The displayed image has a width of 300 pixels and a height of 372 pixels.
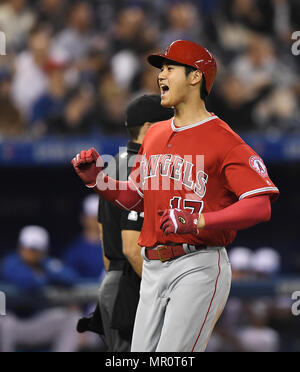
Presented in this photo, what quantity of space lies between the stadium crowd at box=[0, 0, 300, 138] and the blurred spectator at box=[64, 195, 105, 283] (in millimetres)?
783

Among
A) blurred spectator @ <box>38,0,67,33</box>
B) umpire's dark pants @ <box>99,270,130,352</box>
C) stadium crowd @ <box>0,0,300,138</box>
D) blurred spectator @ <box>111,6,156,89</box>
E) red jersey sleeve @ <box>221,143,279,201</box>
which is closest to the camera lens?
red jersey sleeve @ <box>221,143,279,201</box>

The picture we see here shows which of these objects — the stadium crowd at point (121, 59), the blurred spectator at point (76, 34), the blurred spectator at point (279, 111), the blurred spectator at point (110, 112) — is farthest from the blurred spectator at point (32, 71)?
the blurred spectator at point (279, 111)

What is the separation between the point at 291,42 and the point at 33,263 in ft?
12.8

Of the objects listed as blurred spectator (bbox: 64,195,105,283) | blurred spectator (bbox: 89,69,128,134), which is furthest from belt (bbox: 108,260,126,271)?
blurred spectator (bbox: 89,69,128,134)

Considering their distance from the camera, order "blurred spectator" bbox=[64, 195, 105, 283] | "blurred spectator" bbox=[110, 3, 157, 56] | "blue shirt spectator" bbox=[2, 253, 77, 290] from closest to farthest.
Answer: "blue shirt spectator" bbox=[2, 253, 77, 290], "blurred spectator" bbox=[64, 195, 105, 283], "blurred spectator" bbox=[110, 3, 157, 56]

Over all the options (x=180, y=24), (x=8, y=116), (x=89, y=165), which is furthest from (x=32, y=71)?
(x=89, y=165)

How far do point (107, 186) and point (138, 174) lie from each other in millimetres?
171

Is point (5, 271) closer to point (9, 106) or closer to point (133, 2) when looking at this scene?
point (9, 106)

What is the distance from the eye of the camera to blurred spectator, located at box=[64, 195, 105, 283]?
271 inches

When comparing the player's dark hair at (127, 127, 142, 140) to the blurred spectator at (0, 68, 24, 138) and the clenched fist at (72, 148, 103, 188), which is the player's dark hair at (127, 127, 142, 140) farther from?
the blurred spectator at (0, 68, 24, 138)

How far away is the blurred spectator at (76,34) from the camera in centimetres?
825

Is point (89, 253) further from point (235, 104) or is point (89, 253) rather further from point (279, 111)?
point (279, 111)

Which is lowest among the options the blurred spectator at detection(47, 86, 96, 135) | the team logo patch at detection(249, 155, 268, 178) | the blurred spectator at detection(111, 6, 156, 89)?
the blurred spectator at detection(47, 86, 96, 135)
